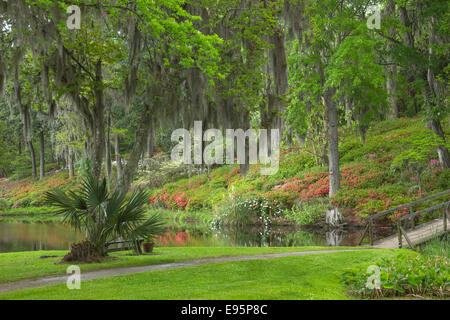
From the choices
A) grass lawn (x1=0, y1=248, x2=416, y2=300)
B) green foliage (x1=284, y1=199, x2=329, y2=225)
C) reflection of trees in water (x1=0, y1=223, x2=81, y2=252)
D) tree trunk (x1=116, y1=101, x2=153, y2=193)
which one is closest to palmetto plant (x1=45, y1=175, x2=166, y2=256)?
grass lawn (x1=0, y1=248, x2=416, y2=300)

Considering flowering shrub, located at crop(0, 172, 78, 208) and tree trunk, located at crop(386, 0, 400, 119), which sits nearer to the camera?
tree trunk, located at crop(386, 0, 400, 119)

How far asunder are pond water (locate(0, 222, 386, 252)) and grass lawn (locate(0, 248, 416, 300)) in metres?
6.77

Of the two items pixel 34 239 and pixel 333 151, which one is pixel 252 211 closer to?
pixel 333 151

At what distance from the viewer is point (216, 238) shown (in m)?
20.2

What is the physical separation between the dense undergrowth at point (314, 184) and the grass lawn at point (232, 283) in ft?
28.2

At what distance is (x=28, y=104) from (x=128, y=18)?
4.74 meters

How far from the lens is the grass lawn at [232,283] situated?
6.58 metres

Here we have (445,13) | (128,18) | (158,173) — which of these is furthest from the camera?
(158,173)

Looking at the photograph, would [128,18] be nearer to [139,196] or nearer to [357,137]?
[139,196]

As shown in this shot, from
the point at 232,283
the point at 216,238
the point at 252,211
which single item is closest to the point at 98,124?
the point at 216,238

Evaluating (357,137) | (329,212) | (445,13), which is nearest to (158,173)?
(357,137)

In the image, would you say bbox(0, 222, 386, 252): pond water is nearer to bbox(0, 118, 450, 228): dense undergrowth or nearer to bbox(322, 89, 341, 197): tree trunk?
bbox(0, 118, 450, 228): dense undergrowth

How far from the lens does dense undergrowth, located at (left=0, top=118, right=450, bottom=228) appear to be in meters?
19.8
